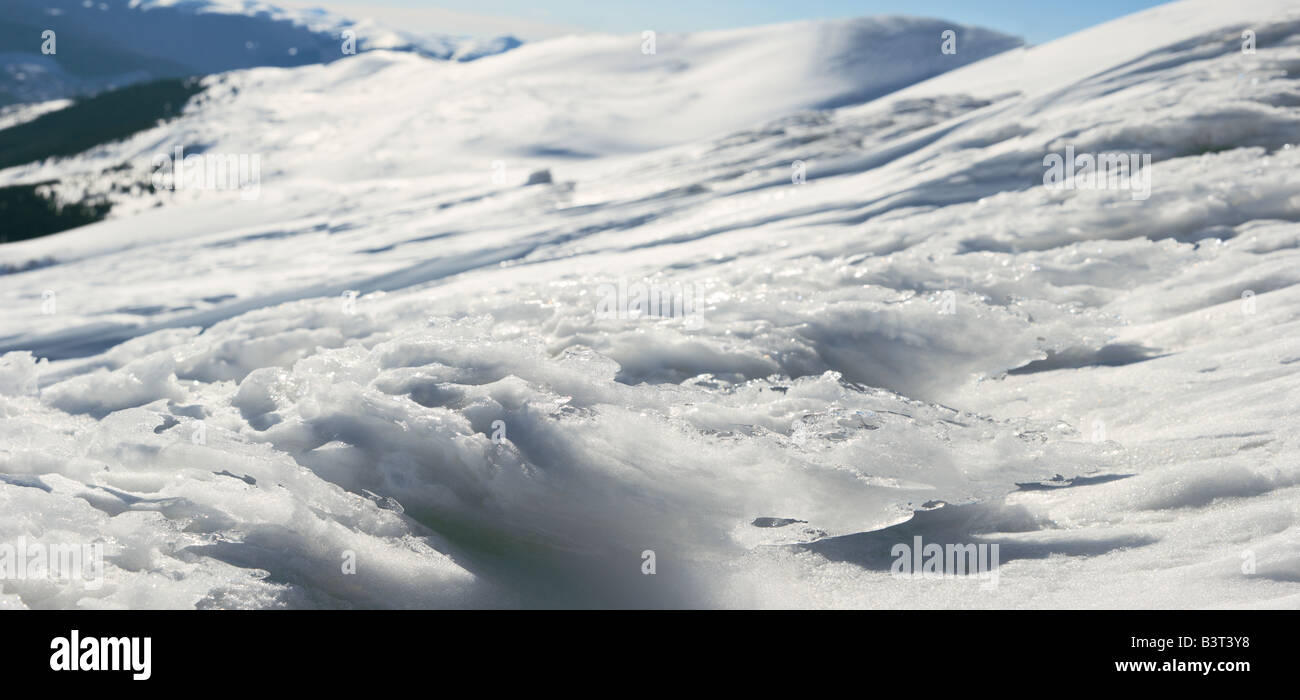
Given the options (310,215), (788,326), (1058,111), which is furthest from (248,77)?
(788,326)

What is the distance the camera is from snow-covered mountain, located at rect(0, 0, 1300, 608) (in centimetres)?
364

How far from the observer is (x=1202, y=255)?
734 centimetres

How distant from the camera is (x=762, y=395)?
203 inches

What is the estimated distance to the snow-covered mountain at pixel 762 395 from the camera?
3.64m

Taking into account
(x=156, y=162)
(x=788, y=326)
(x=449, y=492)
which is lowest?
(x=449, y=492)
